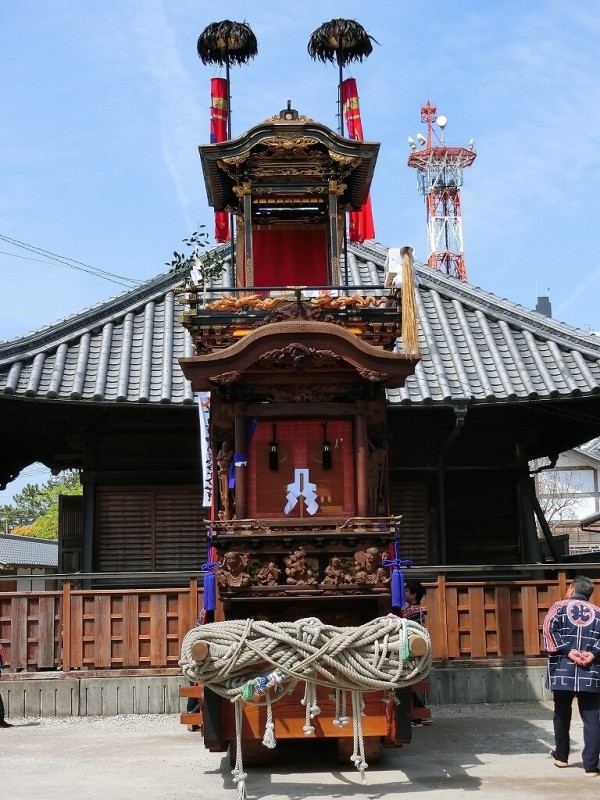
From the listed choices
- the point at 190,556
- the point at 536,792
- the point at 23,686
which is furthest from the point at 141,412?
the point at 536,792

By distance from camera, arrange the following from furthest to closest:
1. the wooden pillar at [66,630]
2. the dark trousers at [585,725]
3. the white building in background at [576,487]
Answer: the white building in background at [576,487]
the wooden pillar at [66,630]
the dark trousers at [585,725]

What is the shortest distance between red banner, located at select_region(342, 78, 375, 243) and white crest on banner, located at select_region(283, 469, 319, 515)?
25.1ft

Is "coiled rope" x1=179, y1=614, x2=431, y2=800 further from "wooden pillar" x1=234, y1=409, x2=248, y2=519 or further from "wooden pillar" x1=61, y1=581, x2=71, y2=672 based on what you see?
"wooden pillar" x1=61, y1=581, x2=71, y2=672

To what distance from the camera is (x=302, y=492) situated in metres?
10.0

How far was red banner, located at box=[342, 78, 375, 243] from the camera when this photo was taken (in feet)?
54.6

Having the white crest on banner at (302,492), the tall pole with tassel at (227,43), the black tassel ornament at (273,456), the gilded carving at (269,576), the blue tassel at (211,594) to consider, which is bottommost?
the blue tassel at (211,594)

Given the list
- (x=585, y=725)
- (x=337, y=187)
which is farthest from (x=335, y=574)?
(x=337, y=187)

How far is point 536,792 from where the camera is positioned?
845 centimetres

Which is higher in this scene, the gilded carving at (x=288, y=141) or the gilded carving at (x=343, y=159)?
the gilded carving at (x=288, y=141)

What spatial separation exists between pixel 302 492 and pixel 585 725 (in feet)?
11.4

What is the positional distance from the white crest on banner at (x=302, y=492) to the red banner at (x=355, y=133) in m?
7.64

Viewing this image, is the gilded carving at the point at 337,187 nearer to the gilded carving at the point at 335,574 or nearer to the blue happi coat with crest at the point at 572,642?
the gilded carving at the point at 335,574

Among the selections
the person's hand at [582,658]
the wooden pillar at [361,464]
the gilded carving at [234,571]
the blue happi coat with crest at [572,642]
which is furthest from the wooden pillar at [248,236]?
the person's hand at [582,658]

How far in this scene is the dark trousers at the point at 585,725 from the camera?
30.1 feet
